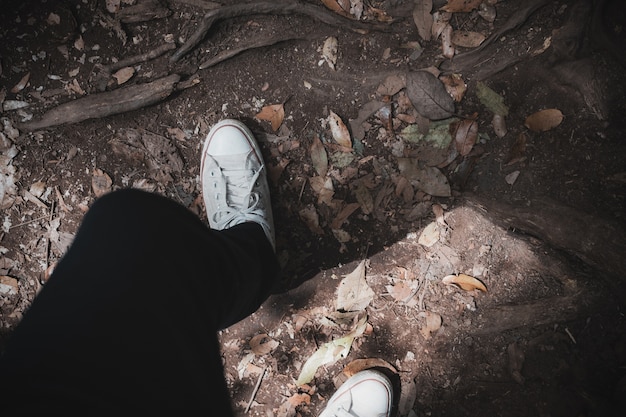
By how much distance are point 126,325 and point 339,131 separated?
1601 mm

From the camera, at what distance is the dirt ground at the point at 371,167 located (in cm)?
206

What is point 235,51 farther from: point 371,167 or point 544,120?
point 544,120

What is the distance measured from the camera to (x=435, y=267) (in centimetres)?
224

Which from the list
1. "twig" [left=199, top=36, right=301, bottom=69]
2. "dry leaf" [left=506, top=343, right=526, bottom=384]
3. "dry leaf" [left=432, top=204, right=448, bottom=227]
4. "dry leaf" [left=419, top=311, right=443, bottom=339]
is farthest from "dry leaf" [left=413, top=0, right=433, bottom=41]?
"dry leaf" [left=506, top=343, right=526, bottom=384]

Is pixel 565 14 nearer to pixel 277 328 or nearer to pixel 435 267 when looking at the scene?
pixel 435 267

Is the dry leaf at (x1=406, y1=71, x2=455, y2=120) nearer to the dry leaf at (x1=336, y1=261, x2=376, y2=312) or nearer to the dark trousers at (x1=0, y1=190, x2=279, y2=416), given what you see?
the dry leaf at (x1=336, y1=261, x2=376, y2=312)

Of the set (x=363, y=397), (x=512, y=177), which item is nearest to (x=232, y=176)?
(x=363, y=397)

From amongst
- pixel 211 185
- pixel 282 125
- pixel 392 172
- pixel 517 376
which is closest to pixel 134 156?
pixel 211 185

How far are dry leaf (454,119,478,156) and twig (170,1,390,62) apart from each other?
70 centimetres

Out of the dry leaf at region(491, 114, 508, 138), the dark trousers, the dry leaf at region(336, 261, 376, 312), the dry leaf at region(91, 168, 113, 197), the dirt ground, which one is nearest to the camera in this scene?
the dark trousers

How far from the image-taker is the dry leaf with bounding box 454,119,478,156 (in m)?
2.19

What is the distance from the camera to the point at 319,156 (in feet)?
7.64

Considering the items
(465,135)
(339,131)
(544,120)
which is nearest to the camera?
(544,120)

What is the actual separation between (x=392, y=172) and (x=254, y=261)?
38.8 inches
